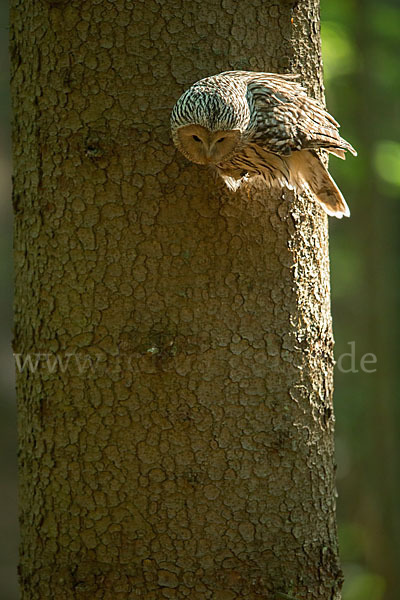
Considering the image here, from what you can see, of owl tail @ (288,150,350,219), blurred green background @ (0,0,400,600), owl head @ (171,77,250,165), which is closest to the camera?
owl head @ (171,77,250,165)

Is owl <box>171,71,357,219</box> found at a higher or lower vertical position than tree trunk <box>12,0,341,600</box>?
higher

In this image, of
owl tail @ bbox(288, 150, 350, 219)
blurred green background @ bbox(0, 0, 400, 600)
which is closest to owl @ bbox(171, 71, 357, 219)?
owl tail @ bbox(288, 150, 350, 219)

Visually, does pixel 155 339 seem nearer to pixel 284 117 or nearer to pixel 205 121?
pixel 205 121

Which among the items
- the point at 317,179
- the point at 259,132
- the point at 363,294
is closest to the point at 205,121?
the point at 259,132

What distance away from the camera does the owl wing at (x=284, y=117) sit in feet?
7.93

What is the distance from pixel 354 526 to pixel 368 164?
18.7 ft

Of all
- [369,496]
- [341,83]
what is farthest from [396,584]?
[341,83]

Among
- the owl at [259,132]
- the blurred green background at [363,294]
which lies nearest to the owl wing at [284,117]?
the owl at [259,132]

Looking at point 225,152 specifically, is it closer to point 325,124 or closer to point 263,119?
point 263,119

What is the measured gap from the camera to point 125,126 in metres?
2.28

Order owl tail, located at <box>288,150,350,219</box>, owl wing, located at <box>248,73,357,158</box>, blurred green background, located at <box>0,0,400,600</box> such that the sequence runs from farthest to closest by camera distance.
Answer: blurred green background, located at <box>0,0,400,600</box>, owl tail, located at <box>288,150,350,219</box>, owl wing, located at <box>248,73,357,158</box>

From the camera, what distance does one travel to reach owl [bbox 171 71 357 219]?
216cm

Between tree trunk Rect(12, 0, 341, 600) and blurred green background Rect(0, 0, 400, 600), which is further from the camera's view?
blurred green background Rect(0, 0, 400, 600)

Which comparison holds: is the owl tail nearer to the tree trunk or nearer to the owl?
the owl
